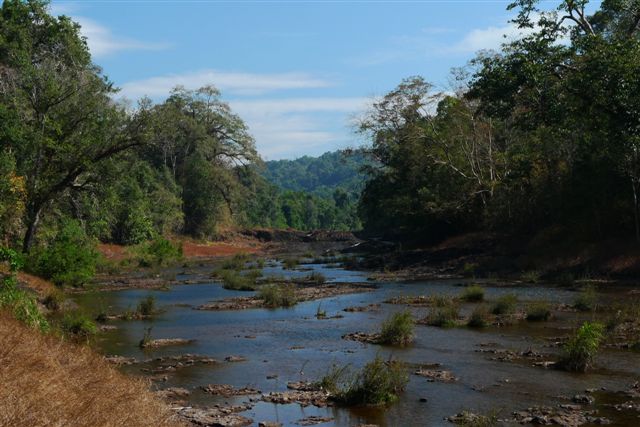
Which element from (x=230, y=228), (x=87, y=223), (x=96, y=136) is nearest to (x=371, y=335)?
(x=96, y=136)

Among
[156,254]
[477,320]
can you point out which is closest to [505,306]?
[477,320]

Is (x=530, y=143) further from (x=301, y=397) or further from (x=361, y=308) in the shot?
(x=301, y=397)

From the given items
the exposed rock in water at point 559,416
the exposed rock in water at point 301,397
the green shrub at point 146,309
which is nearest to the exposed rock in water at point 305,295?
the green shrub at point 146,309

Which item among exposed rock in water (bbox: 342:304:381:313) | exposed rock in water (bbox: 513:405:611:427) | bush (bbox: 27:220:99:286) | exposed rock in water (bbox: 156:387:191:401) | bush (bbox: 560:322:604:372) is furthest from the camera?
bush (bbox: 27:220:99:286)

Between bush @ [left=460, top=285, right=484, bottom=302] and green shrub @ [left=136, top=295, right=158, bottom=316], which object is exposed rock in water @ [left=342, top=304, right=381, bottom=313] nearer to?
bush @ [left=460, top=285, right=484, bottom=302]

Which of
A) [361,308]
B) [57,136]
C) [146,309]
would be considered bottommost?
[361,308]

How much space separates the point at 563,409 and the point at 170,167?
77990 millimetres

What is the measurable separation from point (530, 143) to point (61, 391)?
4796 centimetres

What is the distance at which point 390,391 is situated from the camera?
14.0 meters

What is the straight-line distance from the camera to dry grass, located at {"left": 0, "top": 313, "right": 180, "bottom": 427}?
7.59 metres

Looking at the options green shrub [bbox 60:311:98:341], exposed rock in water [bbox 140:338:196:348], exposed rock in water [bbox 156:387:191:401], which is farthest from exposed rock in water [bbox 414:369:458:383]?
green shrub [bbox 60:311:98:341]

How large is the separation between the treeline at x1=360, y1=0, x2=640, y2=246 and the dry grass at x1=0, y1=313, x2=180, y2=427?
21.2m

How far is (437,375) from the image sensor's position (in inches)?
A: 632

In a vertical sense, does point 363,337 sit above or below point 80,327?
below
